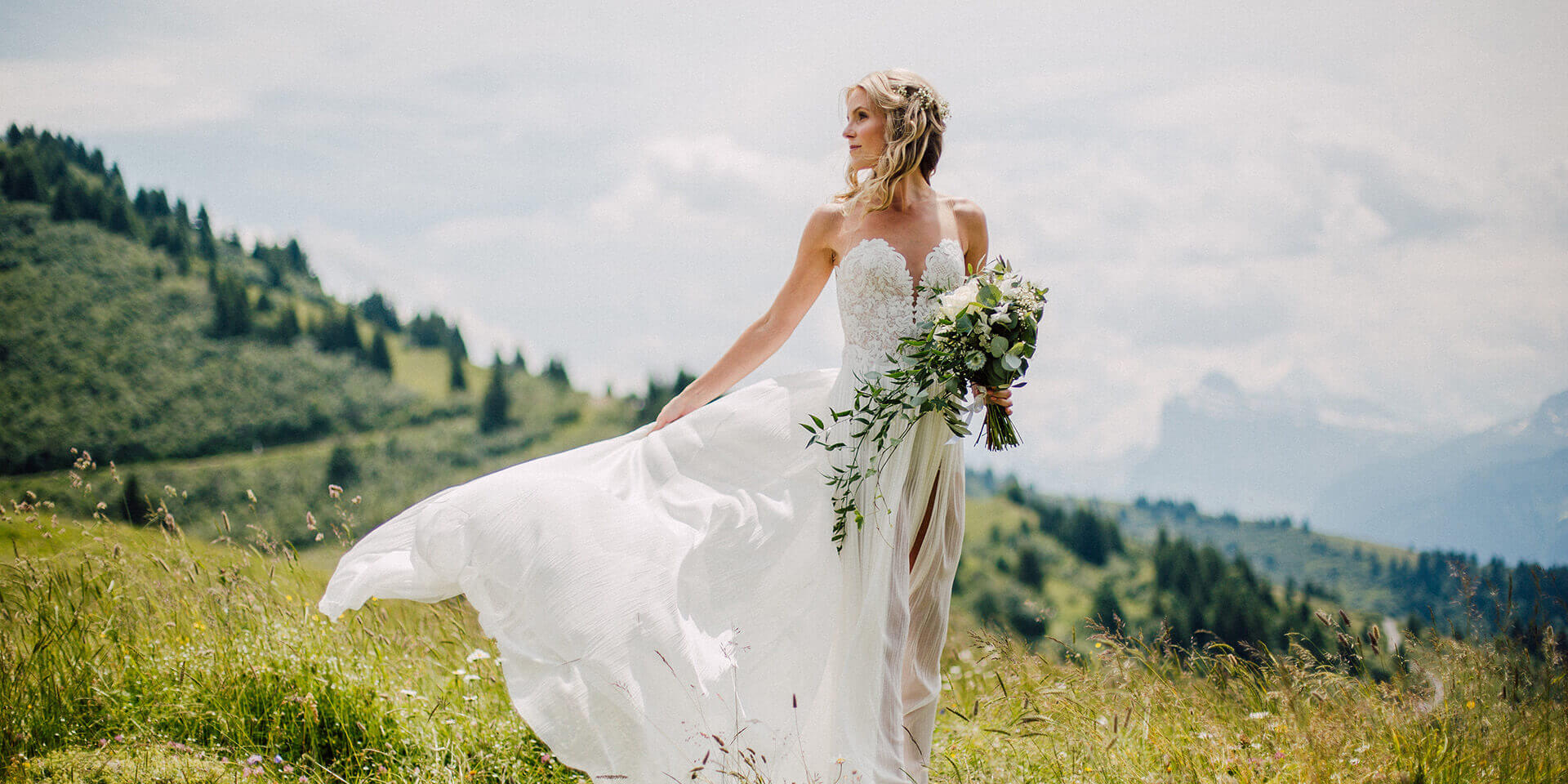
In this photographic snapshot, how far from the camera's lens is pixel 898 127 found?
3.69 meters

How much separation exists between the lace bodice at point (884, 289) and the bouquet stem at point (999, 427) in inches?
18.1

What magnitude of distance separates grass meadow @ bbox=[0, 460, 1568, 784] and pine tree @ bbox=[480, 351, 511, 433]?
393 feet

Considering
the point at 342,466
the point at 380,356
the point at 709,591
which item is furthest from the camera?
the point at 380,356

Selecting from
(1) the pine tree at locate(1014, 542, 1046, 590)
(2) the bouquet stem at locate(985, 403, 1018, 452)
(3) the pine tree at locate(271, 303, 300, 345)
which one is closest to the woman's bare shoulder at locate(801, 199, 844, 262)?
(2) the bouquet stem at locate(985, 403, 1018, 452)

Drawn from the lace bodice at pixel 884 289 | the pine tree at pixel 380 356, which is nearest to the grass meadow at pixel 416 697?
the lace bodice at pixel 884 289

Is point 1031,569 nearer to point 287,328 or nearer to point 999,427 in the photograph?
point 999,427

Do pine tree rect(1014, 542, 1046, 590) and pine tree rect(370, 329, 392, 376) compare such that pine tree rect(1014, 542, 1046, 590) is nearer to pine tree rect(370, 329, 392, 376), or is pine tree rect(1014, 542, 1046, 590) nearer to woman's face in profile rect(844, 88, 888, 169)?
pine tree rect(370, 329, 392, 376)

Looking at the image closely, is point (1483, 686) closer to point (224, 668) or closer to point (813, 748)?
point (813, 748)

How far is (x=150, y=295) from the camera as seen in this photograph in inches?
4358

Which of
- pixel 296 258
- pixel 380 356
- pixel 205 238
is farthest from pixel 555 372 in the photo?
pixel 205 238

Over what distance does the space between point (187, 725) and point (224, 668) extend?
253 mm

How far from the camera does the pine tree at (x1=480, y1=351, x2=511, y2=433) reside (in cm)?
11956

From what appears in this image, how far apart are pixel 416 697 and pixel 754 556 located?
72.3 inches

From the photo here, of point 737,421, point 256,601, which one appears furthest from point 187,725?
point 737,421
